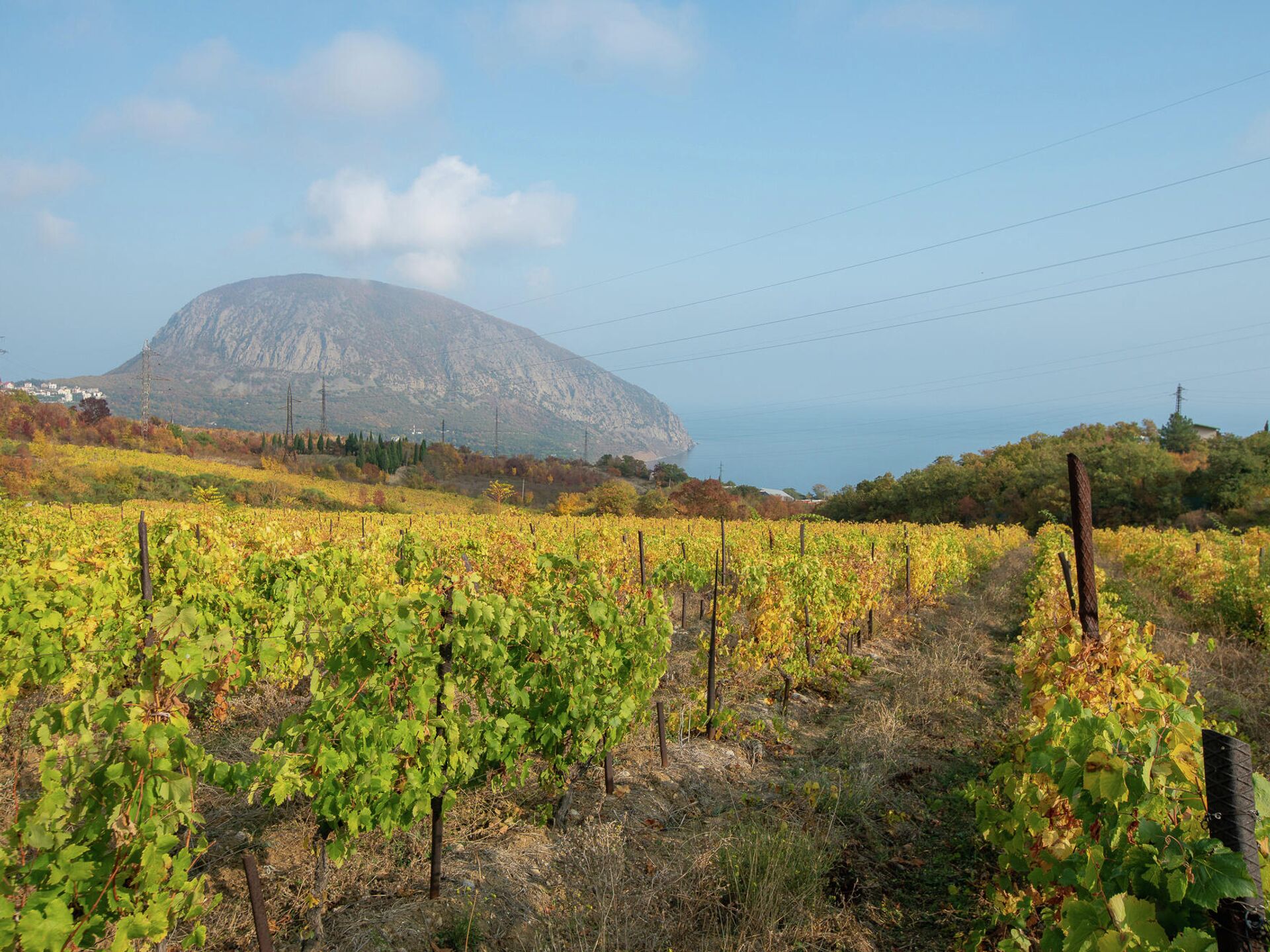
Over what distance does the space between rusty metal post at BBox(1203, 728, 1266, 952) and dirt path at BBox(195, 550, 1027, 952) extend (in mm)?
1987

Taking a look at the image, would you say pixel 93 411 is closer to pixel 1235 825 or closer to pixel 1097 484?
pixel 1235 825

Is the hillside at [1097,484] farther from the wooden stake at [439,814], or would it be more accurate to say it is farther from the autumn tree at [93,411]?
the autumn tree at [93,411]

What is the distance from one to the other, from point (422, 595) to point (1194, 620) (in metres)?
12.8

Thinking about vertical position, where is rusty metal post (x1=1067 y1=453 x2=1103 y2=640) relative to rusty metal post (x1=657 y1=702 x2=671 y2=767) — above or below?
above

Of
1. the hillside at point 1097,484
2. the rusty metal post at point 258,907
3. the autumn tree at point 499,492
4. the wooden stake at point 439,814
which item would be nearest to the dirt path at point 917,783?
the wooden stake at point 439,814

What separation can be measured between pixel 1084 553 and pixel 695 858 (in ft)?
8.82

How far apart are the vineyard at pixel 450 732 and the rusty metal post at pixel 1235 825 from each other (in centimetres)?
6

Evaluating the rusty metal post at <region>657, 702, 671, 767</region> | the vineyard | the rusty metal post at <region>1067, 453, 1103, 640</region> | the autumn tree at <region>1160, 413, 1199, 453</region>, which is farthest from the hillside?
the rusty metal post at <region>657, 702, 671, 767</region>

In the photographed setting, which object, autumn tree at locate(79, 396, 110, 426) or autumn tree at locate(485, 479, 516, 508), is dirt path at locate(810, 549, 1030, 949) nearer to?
autumn tree at locate(485, 479, 516, 508)

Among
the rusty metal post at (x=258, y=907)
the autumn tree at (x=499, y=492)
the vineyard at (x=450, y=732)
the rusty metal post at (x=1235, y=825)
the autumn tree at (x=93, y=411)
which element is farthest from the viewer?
the autumn tree at (x=93, y=411)

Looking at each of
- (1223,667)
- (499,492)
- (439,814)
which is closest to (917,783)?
(439,814)

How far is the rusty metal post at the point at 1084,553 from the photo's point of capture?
3623mm

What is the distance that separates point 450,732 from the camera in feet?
11.6

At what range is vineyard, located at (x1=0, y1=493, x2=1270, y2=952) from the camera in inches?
85.8
